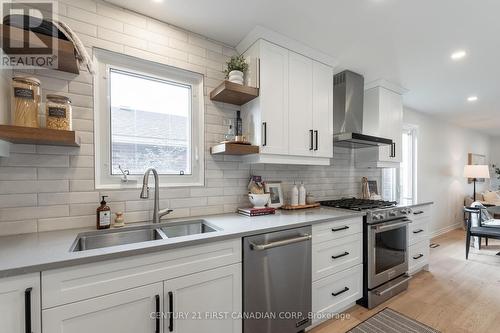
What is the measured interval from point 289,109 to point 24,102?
1.84 m

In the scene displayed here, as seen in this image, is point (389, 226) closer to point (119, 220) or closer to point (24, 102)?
point (119, 220)

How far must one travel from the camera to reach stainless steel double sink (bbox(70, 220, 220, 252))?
144 cm

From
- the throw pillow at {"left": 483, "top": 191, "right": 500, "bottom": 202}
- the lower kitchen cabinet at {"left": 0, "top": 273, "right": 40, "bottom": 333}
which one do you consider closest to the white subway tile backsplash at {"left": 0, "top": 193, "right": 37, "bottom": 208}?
the lower kitchen cabinet at {"left": 0, "top": 273, "right": 40, "bottom": 333}

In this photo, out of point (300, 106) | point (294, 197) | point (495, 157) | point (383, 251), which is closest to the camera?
point (300, 106)

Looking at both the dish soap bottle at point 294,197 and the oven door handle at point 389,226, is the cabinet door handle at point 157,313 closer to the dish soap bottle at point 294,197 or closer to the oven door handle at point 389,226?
the dish soap bottle at point 294,197

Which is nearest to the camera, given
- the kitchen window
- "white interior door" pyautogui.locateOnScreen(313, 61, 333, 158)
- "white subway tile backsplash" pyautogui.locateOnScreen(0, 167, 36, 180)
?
"white subway tile backsplash" pyautogui.locateOnScreen(0, 167, 36, 180)

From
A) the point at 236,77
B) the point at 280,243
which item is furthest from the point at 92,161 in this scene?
the point at 280,243

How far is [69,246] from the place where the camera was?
1160 millimetres

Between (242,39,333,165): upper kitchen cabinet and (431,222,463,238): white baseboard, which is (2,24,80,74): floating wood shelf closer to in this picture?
(242,39,333,165): upper kitchen cabinet

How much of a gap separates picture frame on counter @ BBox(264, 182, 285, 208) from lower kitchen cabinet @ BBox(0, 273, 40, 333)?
1.76 m

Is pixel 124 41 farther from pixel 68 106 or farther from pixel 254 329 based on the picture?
pixel 254 329

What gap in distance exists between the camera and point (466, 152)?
18.9 feet

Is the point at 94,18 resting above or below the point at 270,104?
above

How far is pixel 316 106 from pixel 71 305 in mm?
2325
